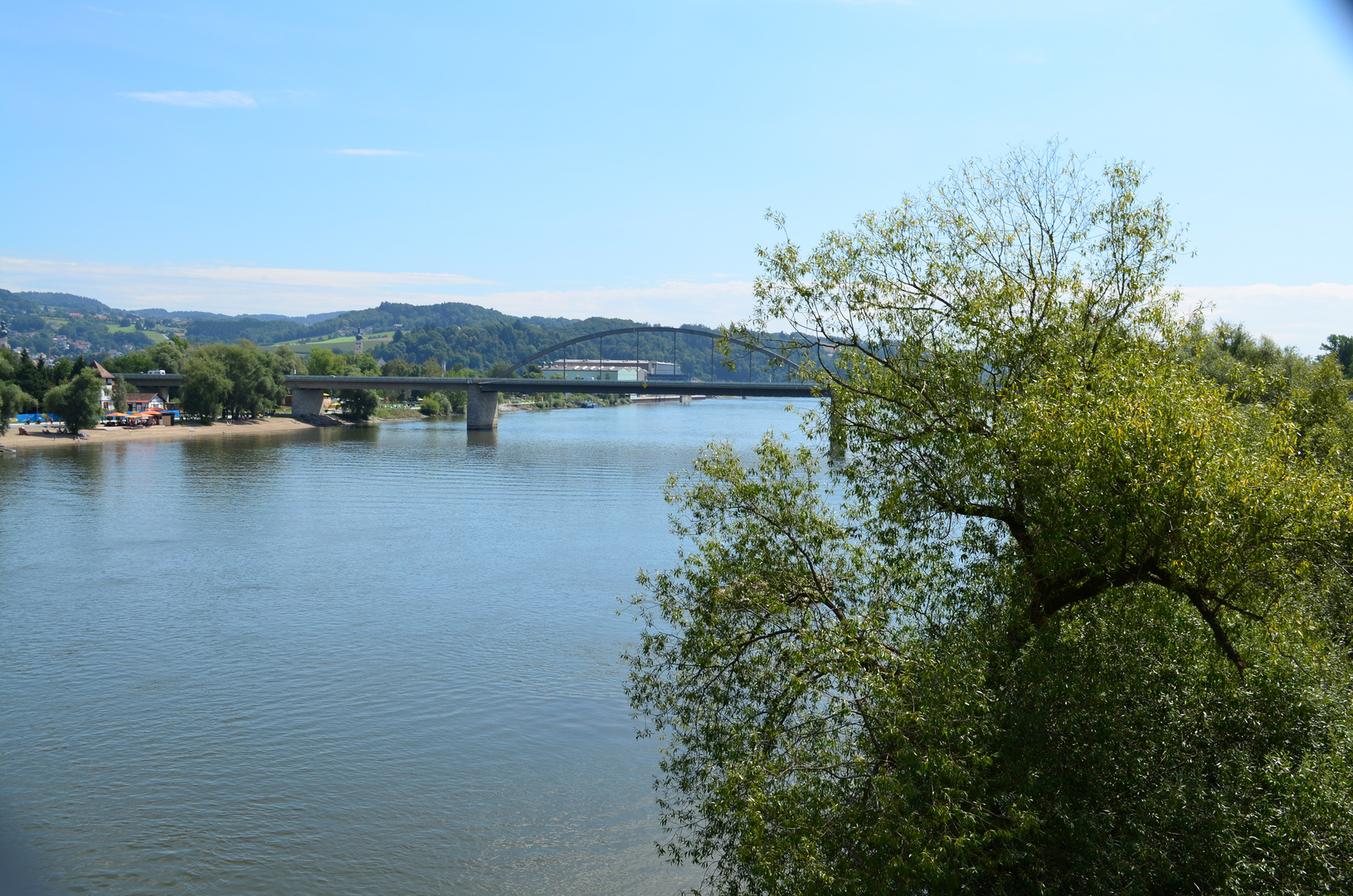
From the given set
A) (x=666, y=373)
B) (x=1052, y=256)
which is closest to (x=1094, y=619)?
(x=1052, y=256)

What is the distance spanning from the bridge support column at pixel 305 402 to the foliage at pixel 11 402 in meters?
24.1

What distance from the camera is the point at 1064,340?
1025 centimetres

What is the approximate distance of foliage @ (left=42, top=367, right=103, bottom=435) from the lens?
237 ft

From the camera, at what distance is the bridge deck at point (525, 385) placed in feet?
235

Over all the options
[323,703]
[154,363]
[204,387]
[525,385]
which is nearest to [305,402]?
[204,387]

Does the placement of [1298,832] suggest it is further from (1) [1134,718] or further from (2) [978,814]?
(2) [978,814]

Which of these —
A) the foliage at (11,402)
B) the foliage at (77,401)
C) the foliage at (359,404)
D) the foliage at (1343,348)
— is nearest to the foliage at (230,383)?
the foliage at (359,404)

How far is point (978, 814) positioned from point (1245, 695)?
253 centimetres

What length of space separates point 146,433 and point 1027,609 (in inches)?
3271

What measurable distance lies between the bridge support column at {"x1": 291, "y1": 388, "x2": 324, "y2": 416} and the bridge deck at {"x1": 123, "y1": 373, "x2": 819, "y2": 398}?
3.70 feet

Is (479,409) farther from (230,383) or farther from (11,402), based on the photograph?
(11,402)

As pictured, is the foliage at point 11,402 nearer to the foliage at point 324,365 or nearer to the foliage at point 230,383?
the foliage at point 230,383

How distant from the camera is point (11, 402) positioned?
6969 centimetres

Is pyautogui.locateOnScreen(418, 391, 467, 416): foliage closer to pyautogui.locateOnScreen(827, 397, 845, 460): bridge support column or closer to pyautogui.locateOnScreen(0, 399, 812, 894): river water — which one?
pyautogui.locateOnScreen(0, 399, 812, 894): river water
